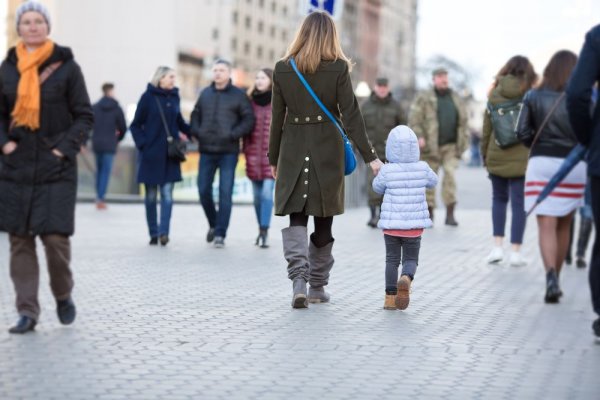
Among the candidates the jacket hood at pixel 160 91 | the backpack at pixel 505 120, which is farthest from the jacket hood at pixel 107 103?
the backpack at pixel 505 120

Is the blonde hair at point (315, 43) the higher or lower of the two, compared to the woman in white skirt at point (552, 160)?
higher

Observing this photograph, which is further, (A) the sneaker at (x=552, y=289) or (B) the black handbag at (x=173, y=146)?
(B) the black handbag at (x=173, y=146)

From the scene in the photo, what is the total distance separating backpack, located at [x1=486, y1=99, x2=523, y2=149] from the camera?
42.9 ft

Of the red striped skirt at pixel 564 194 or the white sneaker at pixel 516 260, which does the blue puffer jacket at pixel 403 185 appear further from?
the white sneaker at pixel 516 260

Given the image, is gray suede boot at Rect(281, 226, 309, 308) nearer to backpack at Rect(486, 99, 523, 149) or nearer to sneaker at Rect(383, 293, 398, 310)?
sneaker at Rect(383, 293, 398, 310)

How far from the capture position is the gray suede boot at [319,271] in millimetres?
9430

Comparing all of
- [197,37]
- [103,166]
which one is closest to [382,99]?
[103,166]

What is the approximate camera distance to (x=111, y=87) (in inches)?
866

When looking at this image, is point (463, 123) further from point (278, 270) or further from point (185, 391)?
point (185, 391)

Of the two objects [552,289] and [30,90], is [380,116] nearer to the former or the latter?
[552,289]

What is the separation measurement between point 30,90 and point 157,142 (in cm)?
712

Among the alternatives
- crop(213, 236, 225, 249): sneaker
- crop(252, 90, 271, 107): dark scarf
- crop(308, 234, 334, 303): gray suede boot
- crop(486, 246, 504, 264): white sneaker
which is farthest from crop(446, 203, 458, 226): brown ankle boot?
crop(308, 234, 334, 303): gray suede boot

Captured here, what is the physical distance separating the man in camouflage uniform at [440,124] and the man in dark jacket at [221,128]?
3870 millimetres

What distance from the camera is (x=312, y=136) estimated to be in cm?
917
